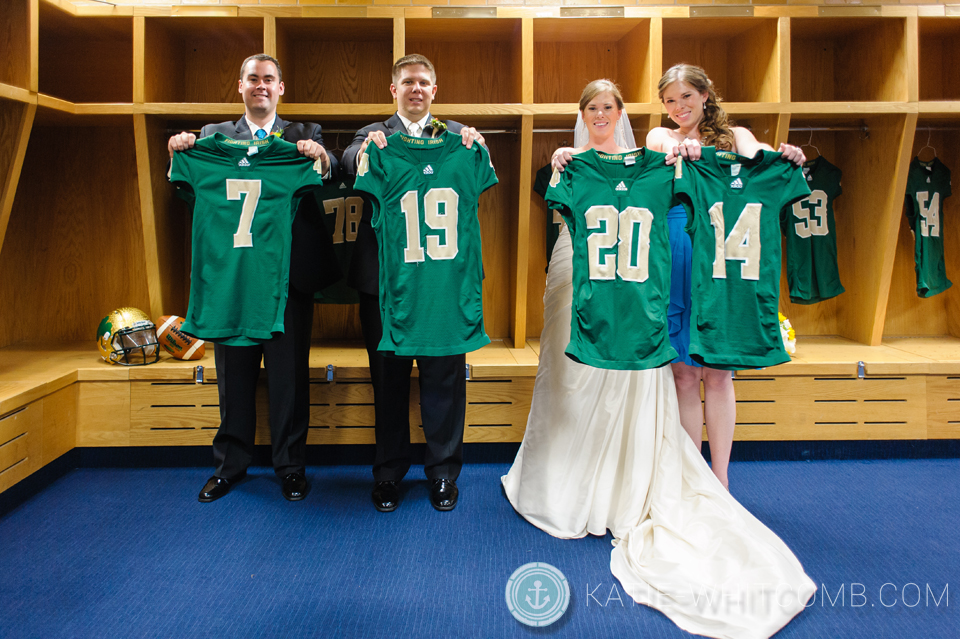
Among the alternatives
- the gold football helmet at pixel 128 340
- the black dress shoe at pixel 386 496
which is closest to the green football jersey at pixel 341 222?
the gold football helmet at pixel 128 340

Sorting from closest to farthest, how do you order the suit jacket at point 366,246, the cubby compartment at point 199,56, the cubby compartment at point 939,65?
the suit jacket at point 366,246, the cubby compartment at point 199,56, the cubby compartment at point 939,65

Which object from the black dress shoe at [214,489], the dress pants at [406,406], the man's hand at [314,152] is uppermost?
the man's hand at [314,152]

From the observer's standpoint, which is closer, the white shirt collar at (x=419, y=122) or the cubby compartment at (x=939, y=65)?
the white shirt collar at (x=419, y=122)

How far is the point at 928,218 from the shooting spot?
3.55 metres

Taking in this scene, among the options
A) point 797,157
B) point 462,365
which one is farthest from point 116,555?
point 797,157

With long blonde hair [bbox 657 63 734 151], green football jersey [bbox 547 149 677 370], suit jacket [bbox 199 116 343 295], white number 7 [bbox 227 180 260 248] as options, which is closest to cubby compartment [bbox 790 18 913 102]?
long blonde hair [bbox 657 63 734 151]

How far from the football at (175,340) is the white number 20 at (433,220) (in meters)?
1.49

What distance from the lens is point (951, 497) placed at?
103 inches

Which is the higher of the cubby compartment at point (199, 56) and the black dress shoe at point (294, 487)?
the cubby compartment at point (199, 56)

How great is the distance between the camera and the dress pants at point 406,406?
2482mm

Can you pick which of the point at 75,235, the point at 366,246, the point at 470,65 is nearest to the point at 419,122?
the point at 366,246

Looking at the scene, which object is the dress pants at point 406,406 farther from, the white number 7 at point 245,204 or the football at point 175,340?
the football at point 175,340

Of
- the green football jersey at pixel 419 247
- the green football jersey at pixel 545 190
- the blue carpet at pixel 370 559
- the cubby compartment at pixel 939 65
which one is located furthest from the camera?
the cubby compartment at pixel 939 65

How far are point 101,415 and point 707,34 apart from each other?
4.05 metres
